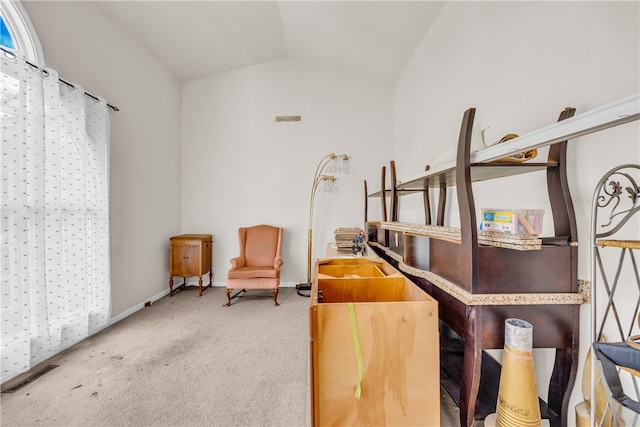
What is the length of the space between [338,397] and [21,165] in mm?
2472

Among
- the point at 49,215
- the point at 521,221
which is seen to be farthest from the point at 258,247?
the point at 521,221

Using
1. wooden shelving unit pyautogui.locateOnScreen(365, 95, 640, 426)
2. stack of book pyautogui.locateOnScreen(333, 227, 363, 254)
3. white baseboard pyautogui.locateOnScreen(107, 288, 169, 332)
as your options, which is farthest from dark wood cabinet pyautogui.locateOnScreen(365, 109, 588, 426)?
white baseboard pyautogui.locateOnScreen(107, 288, 169, 332)

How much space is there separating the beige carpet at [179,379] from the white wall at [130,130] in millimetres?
751

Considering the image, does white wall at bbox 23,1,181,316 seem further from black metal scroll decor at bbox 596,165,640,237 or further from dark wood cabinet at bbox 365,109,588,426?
black metal scroll decor at bbox 596,165,640,237

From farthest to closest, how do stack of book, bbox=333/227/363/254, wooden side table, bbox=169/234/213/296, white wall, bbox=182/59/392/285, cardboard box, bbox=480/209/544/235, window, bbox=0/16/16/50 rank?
white wall, bbox=182/59/392/285 → wooden side table, bbox=169/234/213/296 → stack of book, bbox=333/227/363/254 → window, bbox=0/16/16/50 → cardboard box, bbox=480/209/544/235

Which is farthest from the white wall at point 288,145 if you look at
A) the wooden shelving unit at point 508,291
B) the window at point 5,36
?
the wooden shelving unit at point 508,291

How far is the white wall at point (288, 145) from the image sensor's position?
3.84 meters

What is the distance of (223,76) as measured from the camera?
3879mm

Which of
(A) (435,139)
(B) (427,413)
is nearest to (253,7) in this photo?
(A) (435,139)

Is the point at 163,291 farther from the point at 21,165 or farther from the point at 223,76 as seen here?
the point at 223,76

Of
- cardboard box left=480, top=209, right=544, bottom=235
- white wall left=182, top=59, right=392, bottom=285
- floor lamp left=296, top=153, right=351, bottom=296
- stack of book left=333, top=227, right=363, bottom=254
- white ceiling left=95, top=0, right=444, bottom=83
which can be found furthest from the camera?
white wall left=182, top=59, right=392, bottom=285

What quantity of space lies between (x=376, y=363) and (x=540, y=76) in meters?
1.56

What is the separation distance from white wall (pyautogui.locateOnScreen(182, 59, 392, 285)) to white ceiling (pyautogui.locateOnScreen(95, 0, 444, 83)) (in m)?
0.28

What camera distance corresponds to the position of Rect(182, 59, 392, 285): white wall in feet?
12.6
